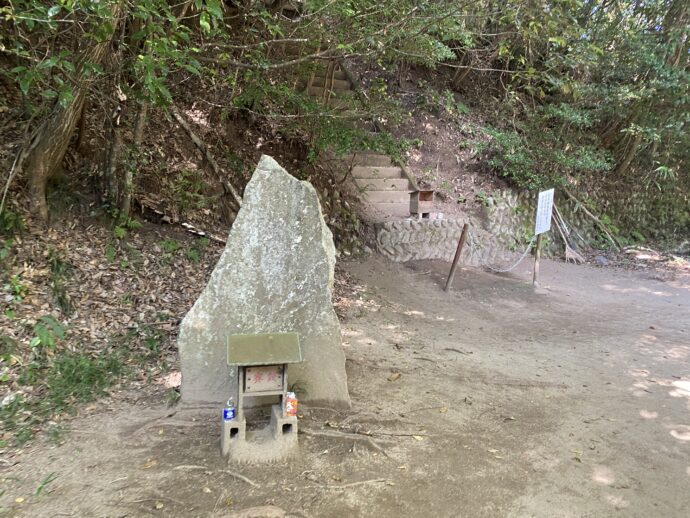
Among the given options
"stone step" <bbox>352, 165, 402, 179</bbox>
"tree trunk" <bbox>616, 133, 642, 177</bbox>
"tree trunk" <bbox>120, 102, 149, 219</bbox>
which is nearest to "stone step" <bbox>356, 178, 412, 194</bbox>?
"stone step" <bbox>352, 165, 402, 179</bbox>

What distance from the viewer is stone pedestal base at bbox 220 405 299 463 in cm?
Answer: 310

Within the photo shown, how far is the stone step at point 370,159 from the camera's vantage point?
34.6 feet

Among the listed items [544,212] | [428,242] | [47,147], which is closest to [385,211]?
[428,242]

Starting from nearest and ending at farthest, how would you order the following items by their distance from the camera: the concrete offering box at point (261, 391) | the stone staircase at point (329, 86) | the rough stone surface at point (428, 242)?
the concrete offering box at point (261, 391) → the stone staircase at point (329, 86) → the rough stone surface at point (428, 242)

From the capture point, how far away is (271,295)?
3.78 meters

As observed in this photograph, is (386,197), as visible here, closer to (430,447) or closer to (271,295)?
(271,295)

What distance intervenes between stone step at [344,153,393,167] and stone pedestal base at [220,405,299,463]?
7.82 metres

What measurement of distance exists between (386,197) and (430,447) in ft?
25.1

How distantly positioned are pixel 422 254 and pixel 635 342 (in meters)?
4.33

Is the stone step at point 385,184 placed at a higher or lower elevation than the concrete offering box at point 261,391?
higher

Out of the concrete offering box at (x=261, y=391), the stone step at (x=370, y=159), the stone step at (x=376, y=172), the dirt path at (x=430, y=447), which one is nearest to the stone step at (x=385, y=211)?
the stone step at (x=376, y=172)

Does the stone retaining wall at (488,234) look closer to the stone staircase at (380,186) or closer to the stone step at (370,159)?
the stone staircase at (380,186)

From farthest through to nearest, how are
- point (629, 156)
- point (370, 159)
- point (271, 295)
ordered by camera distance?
point (629, 156) < point (370, 159) < point (271, 295)

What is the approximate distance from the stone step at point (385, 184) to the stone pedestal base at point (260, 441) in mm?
7472
